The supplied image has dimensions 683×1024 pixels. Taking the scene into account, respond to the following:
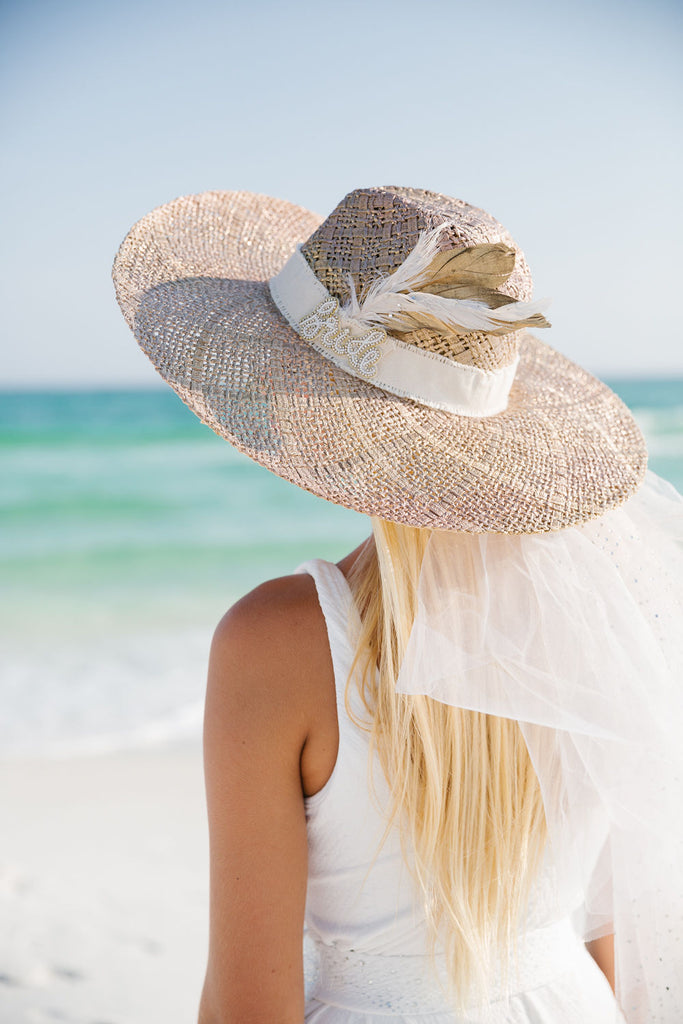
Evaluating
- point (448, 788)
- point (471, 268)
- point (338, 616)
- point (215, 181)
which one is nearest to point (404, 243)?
point (471, 268)

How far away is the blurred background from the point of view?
23.5ft

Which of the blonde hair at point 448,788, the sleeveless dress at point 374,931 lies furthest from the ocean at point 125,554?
the blonde hair at point 448,788

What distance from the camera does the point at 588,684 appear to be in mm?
768

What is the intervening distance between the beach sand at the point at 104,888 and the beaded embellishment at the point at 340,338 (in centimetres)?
209

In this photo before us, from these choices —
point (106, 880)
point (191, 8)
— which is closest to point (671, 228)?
point (191, 8)

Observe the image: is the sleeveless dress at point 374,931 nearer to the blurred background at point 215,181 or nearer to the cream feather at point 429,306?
the cream feather at point 429,306

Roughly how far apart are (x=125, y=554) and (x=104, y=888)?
5786mm

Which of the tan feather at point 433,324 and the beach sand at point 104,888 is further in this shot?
the beach sand at point 104,888

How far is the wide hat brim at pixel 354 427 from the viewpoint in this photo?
78 cm

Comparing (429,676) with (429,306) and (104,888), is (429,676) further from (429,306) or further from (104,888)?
(104,888)

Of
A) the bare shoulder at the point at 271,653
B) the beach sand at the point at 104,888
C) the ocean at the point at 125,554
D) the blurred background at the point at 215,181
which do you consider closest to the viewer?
the bare shoulder at the point at 271,653

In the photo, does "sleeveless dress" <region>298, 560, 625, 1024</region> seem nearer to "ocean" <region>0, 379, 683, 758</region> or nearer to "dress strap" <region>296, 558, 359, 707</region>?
"dress strap" <region>296, 558, 359, 707</region>

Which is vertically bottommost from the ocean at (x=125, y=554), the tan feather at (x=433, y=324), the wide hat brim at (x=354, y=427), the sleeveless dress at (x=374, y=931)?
the ocean at (x=125, y=554)

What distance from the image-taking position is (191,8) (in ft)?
37.5
